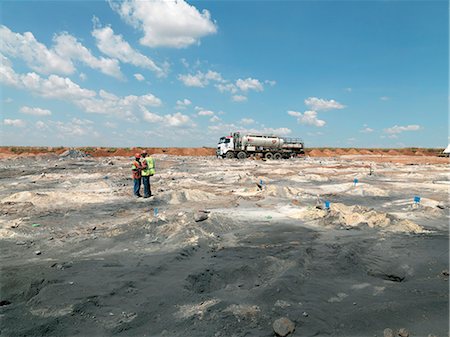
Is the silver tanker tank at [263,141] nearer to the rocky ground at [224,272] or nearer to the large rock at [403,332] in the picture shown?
the rocky ground at [224,272]

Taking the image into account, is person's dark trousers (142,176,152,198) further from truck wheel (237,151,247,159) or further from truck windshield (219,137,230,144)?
truck windshield (219,137,230,144)

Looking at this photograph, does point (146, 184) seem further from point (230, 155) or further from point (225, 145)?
point (225, 145)

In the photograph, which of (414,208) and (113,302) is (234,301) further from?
(414,208)

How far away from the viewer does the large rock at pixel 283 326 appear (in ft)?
12.0

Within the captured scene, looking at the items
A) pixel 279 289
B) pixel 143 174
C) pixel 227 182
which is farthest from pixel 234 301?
pixel 227 182

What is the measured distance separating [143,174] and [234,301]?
8.69 meters

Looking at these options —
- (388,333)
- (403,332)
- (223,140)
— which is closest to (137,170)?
(388,333)

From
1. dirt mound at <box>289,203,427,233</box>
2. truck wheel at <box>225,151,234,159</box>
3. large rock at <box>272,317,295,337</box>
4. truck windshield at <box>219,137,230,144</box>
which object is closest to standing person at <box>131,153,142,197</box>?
dirt mound at <box>289,203,427,233</box>

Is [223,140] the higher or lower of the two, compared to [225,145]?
higher

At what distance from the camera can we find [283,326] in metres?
3.72

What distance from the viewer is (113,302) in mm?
4527

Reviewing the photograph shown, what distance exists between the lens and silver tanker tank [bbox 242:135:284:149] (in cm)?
3997

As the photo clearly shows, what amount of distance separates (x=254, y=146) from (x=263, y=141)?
1588 millimetres

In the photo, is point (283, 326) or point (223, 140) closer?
point (283, 326)
